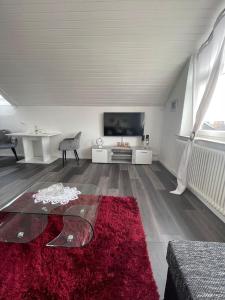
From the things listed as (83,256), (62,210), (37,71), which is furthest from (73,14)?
(83,256)

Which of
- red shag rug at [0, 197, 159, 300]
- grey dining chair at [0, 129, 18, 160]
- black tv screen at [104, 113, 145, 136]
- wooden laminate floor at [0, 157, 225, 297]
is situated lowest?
wooden laminate floor at [0, 157, 225, 297]

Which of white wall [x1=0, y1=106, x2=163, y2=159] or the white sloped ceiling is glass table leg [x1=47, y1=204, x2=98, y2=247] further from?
white wall [x1=0, y1=106, x2=163, y2=159]

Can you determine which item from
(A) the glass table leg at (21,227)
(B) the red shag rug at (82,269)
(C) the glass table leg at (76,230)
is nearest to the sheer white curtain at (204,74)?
(B) the red shag rug at (82,269)

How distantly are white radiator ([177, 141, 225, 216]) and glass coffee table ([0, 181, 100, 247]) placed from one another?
1.36 metres

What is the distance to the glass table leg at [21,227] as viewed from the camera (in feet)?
4.58

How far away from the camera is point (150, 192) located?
2.38 metres

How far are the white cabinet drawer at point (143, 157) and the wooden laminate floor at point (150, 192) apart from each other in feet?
0.56

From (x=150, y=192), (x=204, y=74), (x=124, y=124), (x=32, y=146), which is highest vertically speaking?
(x=204, y=74)

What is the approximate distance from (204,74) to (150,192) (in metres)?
2.02

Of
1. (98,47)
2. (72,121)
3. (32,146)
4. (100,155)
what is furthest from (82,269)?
(32,146)

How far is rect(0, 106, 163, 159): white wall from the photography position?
13.6 ft

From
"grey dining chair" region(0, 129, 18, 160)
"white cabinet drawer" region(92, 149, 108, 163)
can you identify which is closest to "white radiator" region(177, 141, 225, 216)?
"white cabinet drawer" region(92, 149, 108, 163)

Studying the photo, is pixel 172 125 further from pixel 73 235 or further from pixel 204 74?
pixel 73 235

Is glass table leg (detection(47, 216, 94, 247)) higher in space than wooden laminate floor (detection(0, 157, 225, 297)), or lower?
higher
